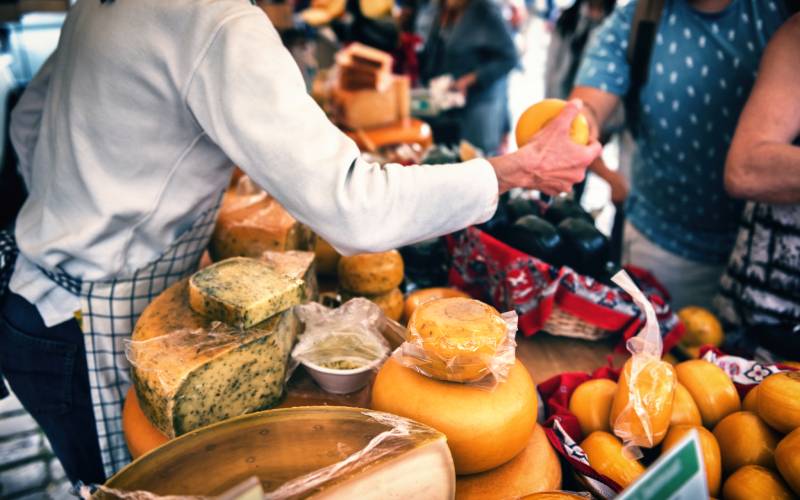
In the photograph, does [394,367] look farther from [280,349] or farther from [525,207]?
[525,207]

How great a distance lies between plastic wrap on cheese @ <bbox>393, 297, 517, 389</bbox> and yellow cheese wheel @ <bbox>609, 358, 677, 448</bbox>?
0.24 m

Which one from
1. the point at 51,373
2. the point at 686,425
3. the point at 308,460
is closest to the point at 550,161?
the point at 686,425

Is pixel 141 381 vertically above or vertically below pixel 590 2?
below

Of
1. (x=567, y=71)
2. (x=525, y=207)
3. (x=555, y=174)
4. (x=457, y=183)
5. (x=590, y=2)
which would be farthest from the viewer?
(x=567, y=71)

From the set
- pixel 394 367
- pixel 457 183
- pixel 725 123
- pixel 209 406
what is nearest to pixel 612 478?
pixel 394 367

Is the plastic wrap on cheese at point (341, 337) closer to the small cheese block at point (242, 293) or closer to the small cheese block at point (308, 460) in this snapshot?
the small cheese block at point (242, 293)

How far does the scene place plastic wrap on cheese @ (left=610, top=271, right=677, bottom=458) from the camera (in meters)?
1.11

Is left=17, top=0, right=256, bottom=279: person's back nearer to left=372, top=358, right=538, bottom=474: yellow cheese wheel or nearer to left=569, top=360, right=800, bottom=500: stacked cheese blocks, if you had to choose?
left=372, top=358, right=538, bottom=474: yellow cheese wheel

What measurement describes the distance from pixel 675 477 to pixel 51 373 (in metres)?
1.51

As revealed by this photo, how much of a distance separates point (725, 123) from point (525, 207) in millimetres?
849

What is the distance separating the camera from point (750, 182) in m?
1.64

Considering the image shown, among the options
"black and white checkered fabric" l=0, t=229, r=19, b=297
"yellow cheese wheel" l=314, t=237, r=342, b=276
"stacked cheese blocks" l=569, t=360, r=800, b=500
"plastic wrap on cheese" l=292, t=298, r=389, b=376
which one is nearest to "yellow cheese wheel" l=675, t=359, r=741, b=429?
"stacked cheese blocks" l=569, t=360, r=800, b=500

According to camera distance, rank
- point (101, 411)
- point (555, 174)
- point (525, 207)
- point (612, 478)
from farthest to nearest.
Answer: point (525, 207), point (101, 411), point (555, 174), point (612, 478)

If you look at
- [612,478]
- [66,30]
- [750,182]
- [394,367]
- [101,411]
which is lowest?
[101,411]
